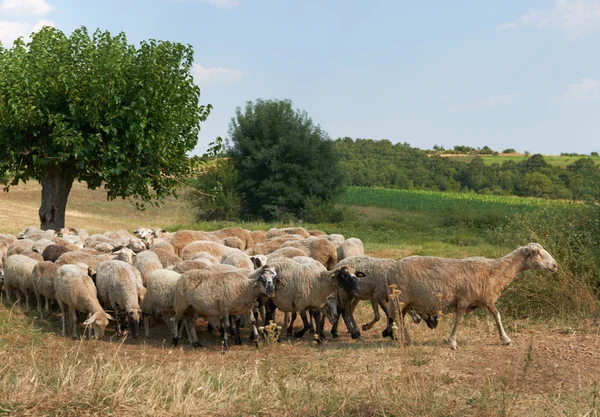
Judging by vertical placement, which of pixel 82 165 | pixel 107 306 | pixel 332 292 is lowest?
pixel 107 306

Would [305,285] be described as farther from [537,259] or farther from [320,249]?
[537,259]

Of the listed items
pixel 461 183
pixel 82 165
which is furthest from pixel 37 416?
pixel 461 183

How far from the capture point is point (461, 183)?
9594cm

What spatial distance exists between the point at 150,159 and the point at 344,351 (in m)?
14.0

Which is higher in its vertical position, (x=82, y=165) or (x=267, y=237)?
(x=82, y=165)

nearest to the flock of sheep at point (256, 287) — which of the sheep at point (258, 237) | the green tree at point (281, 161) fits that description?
the sheep at point (258, 237)

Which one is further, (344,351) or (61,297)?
(61,297)

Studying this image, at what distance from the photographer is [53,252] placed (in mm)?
15352

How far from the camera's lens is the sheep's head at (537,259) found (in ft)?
34.7

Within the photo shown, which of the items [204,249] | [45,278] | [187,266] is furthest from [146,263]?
[204,249]

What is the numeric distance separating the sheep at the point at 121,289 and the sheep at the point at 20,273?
8.13 feet

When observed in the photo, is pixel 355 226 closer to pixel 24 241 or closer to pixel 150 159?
pixel 150 159

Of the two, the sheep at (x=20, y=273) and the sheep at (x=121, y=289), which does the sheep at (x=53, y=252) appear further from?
the sheep at (x=121, y=289)

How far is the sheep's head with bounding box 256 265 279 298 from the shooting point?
10.5m
